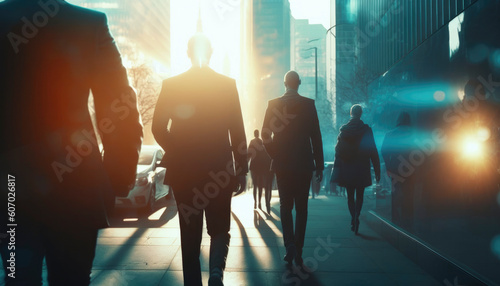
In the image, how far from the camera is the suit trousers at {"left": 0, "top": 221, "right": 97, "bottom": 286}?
1659 millimetres

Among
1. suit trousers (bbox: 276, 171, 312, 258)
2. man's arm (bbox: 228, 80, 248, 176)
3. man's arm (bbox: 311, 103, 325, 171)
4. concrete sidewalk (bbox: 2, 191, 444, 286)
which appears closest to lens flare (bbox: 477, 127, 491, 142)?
concrete sidewalk (bbox: 2, 191, 444, 286)

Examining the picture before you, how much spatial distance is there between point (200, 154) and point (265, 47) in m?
187

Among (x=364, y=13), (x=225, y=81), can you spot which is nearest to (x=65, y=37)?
(x=225, y=81)

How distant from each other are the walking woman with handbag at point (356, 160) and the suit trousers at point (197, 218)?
4042mm

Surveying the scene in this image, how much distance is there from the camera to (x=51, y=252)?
1.70 meters

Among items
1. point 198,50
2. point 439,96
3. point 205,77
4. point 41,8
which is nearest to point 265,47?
point 439,96

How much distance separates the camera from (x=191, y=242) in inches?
131

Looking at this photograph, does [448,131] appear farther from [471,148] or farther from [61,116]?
[61,116]

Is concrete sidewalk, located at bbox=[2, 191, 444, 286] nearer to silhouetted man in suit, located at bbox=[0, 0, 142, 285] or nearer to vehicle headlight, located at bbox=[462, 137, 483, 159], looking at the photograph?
vehicle headlight, located at bbox=[462, 137, 483, 159]

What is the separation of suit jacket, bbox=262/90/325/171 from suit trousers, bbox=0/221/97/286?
3.43 metres

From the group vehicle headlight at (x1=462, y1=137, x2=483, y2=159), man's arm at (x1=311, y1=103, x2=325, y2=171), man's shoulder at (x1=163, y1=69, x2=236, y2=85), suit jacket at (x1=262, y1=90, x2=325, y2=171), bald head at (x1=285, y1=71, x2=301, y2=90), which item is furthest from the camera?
vehicle headlight at (x1=462, y1=137, x2=483, y2=159)

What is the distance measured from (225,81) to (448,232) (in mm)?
5042

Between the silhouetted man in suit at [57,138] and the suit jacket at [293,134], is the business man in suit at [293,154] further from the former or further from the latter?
the silhouetted man in suit at [57,138]

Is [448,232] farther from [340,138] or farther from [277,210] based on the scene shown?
[277,210]
